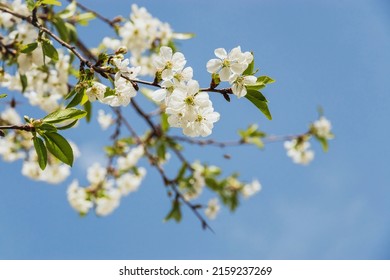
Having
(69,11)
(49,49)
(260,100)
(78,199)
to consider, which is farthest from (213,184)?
(260,100)

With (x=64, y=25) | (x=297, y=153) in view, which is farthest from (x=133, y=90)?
(x=297, y=153)

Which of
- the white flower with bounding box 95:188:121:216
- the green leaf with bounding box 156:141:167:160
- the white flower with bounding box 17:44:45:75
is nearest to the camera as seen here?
the white flower with bounding box 17:44:45:75

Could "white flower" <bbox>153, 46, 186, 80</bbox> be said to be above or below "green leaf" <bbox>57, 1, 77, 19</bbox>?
below

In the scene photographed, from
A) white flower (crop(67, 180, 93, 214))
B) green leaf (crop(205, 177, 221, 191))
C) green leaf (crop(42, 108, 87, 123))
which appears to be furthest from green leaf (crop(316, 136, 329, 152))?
green leaf (crop(42, 108, 87, 123))

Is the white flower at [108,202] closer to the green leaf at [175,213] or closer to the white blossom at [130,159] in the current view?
the white blossom at [130,159]

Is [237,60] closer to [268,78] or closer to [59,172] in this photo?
[268,78]

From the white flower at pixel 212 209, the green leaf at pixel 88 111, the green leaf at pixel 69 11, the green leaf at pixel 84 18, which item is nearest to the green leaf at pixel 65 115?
the green leaf at pixel 88 111

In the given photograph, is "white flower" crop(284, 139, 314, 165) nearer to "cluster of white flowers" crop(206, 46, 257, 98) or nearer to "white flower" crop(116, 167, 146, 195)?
"white flower" crop(116, 167, 146, 195)
